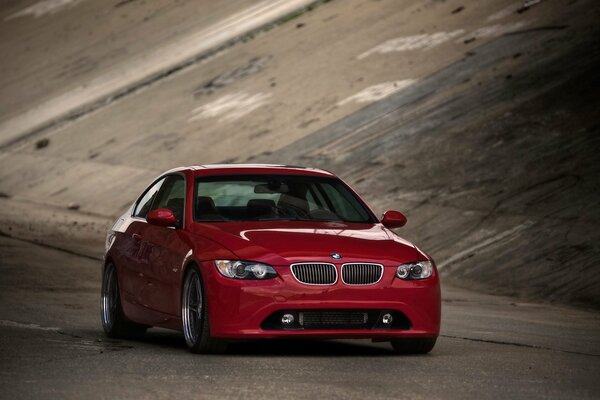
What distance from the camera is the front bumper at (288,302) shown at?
11.1 m

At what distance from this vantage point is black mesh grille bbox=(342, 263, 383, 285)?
11.3 metres

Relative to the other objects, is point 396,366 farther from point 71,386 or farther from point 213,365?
point 71,386

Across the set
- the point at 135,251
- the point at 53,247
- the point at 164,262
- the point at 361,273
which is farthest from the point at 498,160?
the point at 361,273

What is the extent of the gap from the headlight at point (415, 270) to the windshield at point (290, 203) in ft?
3.50

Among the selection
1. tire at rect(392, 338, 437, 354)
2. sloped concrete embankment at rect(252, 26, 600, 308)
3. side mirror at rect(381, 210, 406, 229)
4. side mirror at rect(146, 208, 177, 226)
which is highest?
side mirror at rect(146, 208, 177, 226)

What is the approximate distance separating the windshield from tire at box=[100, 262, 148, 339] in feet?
3.90

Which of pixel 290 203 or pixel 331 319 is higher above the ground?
pixel 290 203

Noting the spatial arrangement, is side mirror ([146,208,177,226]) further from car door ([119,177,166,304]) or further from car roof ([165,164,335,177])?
car roof ([165,164,335,177])

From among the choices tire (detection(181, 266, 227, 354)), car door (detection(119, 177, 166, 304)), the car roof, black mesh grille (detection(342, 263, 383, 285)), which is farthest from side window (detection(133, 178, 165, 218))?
black mesh grille (detection(342, 263, 383, 285))

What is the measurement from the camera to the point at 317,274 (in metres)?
11.3

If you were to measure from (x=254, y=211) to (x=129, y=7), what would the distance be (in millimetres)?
45536

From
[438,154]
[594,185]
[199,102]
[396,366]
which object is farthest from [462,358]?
[199,102]

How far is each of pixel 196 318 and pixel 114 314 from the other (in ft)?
6.05

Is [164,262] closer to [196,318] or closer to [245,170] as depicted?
[196,318]
